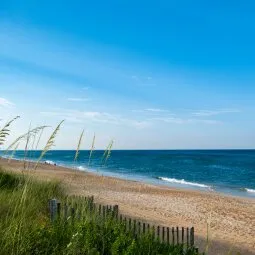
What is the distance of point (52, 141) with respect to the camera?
4.16 m

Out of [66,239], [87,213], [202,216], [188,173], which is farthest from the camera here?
[188,173]

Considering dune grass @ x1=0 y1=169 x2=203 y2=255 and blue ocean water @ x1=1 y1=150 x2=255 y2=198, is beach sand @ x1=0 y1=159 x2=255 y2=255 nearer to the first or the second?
blue ocean water @ x1=1 y1=150 x2=255 y2=198

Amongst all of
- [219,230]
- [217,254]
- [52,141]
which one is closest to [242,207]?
[219,230]

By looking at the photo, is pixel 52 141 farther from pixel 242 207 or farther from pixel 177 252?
pixel 242 207

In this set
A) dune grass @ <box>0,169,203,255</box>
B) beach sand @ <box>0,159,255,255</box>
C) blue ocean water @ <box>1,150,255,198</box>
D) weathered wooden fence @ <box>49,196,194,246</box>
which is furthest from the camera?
blue ocean water @ <box>1,150,255,198</box>

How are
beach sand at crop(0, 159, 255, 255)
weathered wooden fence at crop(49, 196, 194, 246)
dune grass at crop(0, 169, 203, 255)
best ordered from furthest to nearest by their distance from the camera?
1. beach sand at crop(0, 159, 255, 255)
2. weathered wooden fence at crop(49, 196, 194, 246)
3. dune grass at crop(0, 169, 203, 255)

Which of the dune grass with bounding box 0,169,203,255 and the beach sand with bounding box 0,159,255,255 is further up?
the dune grass with bounding box 0,169,203,255

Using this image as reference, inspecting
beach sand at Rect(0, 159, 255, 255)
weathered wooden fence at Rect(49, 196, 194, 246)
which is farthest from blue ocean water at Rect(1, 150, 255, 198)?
beach sand at Rect(0, 159, 255, 255)

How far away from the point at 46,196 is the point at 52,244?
5.62 meters

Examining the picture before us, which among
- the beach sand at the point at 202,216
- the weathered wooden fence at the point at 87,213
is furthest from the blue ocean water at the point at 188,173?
the beach sand at the point at 202,216

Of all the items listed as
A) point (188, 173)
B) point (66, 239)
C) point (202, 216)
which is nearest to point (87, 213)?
point (66, 239)

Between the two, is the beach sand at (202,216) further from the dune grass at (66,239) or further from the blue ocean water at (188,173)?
the dune grass at (66,239)

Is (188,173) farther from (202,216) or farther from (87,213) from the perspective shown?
(87,213)

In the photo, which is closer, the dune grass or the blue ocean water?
the dune grass
